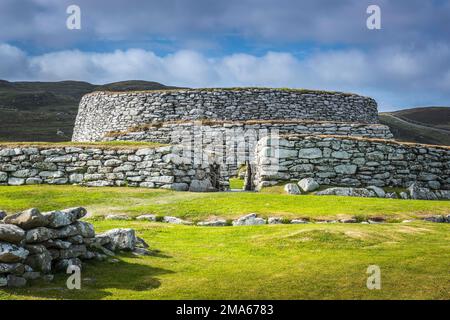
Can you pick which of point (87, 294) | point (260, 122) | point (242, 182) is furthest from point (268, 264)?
point (260, 122)

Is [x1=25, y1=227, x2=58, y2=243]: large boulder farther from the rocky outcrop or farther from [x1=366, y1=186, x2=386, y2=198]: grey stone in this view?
[x1=366, y1=186, x2=386, y2=198]: grey stone

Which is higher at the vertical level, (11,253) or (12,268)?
(11,253)

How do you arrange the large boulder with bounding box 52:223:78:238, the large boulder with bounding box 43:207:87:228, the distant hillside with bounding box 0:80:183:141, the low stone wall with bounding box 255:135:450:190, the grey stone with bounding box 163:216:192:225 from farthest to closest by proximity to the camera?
the distant hillside with bounding box 0:80:183:141
the low stone wall with bounding box 255:135:450:190
the grey stone with bounding box 163:216:192:225
the large boulder with bounding box 52:223:78:238
the large boulder with bounding box 43:207:87:228

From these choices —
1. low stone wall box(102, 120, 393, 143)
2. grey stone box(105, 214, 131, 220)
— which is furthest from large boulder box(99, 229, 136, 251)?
low stone wall box(102, 120, 393, 143)

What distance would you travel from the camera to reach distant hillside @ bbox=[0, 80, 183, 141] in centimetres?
8131

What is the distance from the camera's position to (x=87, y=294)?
8.92 metres

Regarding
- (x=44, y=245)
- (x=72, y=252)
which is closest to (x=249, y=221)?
(x=72, y=252)

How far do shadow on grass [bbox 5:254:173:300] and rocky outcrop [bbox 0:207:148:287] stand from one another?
259 millimetres

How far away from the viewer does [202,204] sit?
1966 centimetres

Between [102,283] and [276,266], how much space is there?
3.63 m

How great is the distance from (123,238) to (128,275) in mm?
2123

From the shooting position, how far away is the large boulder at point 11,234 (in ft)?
29.8

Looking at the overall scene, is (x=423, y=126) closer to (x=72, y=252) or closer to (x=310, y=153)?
(x=310, y=153)
